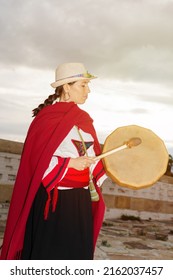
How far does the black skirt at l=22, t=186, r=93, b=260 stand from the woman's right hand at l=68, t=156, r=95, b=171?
0.18 metres

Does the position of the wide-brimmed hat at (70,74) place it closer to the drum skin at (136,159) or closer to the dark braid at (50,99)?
the dark braid at (50,99)

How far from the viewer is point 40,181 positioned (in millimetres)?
2787

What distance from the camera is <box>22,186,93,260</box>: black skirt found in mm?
Answer: 2744

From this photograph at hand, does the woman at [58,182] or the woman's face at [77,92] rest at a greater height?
the woman's face at [77,92]

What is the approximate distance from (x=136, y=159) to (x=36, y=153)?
0.64m

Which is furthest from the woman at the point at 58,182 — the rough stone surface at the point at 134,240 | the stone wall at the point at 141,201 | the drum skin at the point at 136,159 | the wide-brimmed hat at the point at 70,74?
the stone wall at the point at 141,201

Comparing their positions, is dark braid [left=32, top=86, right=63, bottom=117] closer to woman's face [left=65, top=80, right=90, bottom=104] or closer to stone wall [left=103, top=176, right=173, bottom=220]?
woman's face [left=65, top=80, right=90, bottom=104]

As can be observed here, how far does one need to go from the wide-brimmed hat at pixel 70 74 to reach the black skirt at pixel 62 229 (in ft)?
2.22

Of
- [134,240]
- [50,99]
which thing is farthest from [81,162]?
[134,240]

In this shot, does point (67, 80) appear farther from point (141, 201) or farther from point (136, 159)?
point (141, 201)

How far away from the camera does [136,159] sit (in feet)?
9.67

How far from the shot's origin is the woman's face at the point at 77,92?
2.92 meters
